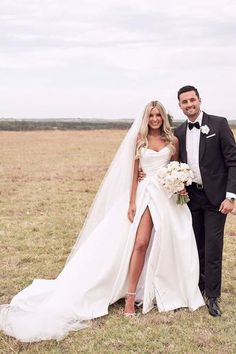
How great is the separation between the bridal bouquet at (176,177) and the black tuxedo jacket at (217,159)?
213 mm

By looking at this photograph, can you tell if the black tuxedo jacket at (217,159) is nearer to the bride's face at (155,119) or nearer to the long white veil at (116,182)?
the bride's face at (155,119)

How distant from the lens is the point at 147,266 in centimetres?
621

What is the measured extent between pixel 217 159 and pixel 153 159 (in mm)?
739

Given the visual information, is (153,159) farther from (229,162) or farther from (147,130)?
(229,162)

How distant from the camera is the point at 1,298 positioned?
6.57m

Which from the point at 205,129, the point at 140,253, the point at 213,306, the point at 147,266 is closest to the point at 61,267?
the point at 147,266

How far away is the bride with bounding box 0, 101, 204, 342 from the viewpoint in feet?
A: 19.6

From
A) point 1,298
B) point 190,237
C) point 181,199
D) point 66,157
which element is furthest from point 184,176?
point 66,157

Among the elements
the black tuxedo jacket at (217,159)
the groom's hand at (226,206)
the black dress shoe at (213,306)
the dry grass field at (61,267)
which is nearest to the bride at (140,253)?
the black dress shoe at (213,306)

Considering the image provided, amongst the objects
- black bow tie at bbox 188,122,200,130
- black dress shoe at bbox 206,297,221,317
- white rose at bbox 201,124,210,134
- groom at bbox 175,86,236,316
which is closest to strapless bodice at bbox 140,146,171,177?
groom at bbox 175,86,236,316

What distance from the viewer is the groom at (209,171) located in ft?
19.0

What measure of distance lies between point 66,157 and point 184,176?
70.9 feet

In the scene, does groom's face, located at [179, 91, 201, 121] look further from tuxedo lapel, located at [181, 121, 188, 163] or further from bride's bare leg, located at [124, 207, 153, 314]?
bride's bare leg, located at [124, 207, 153, 314]

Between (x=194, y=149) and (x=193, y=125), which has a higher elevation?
(x=193, y=125)
